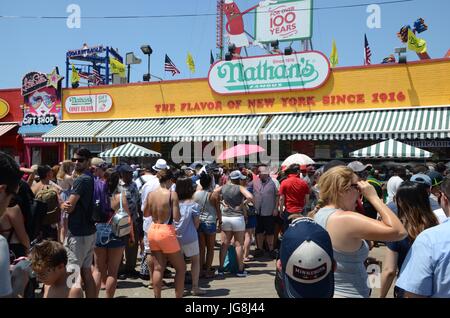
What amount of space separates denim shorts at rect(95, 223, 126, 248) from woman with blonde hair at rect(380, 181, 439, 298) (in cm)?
309

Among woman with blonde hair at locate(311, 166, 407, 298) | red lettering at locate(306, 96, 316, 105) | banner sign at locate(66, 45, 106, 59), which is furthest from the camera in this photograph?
banner sign at locate(66, 45, 106, 59)

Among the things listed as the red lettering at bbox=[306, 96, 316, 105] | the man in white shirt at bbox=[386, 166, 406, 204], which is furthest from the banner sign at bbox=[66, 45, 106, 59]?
the man in white shirt at bbox=[386, 166, 406, 204]

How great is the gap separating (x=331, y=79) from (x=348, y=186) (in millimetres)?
14003

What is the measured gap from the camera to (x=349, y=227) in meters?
2.76

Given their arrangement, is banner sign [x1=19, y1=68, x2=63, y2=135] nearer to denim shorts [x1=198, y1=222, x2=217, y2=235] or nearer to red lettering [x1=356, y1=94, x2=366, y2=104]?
red lettering [x1=356, y1=94, x2=366, y2=104]

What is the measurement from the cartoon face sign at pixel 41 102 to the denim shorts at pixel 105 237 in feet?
60.5

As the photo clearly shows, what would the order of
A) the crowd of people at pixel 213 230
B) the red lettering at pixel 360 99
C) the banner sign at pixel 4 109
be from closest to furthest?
the crowd of people at pixel 213 230 → the red lettering at pixel 360 99 → the banner sign at pixel 4 109

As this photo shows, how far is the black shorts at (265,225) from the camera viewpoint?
882cm

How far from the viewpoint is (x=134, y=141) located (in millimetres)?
18344

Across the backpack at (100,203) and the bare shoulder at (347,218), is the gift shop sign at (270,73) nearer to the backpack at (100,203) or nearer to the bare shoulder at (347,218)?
the backpack at (100,203)

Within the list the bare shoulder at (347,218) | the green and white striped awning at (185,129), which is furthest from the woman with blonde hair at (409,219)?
the green and white striped awning at (185,129)

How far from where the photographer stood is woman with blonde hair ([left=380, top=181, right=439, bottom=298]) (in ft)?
11.7

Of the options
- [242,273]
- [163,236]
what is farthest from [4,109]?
[163,236]
